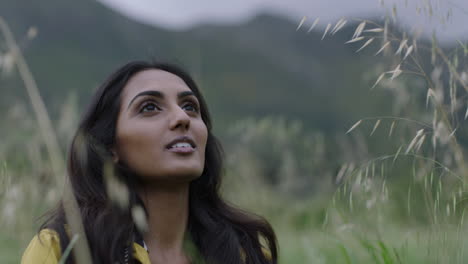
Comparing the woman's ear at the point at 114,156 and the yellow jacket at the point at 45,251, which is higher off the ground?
the woman's ear at the point at 114,156

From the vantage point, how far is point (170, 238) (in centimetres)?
231

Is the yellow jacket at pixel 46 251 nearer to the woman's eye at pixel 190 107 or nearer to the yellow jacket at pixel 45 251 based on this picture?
the yellow jacket at pixel 45 251

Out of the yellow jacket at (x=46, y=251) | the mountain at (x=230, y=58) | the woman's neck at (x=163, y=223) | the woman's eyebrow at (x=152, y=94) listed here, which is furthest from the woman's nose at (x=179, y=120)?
the mountain at (x=230, y=58)

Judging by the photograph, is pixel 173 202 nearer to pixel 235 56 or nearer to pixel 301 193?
pixel 301 193

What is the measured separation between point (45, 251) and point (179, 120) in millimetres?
661

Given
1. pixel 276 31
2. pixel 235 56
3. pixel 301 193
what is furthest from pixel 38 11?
pixel 301 193

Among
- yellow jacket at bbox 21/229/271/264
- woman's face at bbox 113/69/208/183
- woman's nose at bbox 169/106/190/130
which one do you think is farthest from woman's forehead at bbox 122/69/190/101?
yellow jacket at bbox 21/229/271/264

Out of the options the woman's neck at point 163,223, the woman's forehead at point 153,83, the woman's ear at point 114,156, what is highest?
the woman's forehead at point 153,83

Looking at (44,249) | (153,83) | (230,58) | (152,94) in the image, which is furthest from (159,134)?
(230,58)

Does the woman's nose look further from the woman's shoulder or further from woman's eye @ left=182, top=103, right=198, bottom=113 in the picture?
the woman's shoulder

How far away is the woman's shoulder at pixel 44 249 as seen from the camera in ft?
6.32

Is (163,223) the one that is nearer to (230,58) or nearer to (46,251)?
(46,251)

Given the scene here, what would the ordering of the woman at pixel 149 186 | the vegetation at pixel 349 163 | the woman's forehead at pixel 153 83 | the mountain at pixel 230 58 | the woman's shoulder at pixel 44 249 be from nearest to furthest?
1. the vegetation at pixel 349 163
2. the woman's shoulder at pixel 44 249
3. the woman at pixel 149 186
4. the woman's forehead at pixel 153 83
5. the mountain at pixel 230 58

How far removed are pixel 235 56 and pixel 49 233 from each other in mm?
114836
